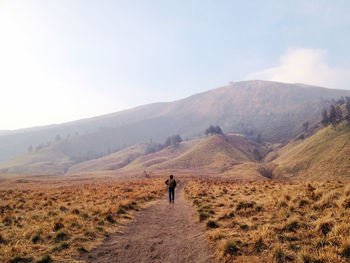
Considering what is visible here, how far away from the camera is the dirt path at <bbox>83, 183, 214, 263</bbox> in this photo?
24.8 ft

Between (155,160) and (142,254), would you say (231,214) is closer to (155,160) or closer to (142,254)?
(142,254)

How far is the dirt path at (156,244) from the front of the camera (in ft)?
24.8

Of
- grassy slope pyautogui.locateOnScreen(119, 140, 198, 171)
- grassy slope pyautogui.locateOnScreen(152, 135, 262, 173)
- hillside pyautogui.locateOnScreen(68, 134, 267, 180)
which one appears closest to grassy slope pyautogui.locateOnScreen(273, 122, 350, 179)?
hillside pyautogui.locateOnScreen(68, 134, 267, 180)

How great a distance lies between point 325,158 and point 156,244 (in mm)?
94932

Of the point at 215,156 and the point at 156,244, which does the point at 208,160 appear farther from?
the point at 156,244

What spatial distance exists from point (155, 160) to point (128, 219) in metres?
138

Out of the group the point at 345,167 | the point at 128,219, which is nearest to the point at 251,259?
the point at 128,219

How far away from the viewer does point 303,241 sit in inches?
272

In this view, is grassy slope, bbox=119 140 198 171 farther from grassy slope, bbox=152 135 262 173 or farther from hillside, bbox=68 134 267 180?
grassy slope, bbox=152 135 262 173

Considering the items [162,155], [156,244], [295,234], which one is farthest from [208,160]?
[295,234]

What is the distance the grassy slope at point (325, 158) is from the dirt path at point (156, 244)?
248ft

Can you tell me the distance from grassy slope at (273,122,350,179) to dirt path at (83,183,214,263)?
75724 mm

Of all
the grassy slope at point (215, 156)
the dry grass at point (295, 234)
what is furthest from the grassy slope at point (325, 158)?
the dry grass at point (295, 234)

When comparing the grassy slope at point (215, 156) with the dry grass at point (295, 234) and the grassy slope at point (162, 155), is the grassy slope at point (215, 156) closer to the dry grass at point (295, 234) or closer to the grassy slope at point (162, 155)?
the grassy slope at point (162, 155)
